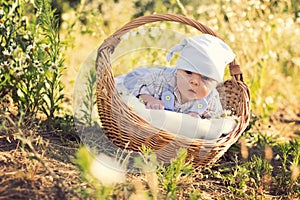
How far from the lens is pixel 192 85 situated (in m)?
3.03

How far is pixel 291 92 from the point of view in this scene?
4934 mm

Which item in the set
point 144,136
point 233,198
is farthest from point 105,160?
point 233,198

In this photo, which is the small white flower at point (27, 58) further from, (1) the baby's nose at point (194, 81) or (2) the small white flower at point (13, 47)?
(1) the baby's nose at point (194, 81)

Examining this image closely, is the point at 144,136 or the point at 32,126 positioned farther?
the point at 32,126

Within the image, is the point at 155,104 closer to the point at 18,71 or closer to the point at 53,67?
the point at 53,67

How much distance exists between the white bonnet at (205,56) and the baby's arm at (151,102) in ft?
0.71

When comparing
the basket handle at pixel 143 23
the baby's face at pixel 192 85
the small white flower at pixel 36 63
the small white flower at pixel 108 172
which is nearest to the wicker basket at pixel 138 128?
the basket handle at pixel 143 23

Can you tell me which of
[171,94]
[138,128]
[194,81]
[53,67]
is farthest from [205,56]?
[53,67]

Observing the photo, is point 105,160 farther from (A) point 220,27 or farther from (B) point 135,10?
(B) point 135,10

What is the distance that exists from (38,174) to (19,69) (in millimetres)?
785

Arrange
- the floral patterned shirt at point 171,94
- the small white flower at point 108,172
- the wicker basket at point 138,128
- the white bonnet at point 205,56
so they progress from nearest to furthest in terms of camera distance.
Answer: the small white flower at point 108,172, the wicker basket at point 138,128, the white bonnet at point 205,56, the floral patterned shirt at point 171,94

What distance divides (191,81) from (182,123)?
0.31m

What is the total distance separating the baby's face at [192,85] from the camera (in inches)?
119

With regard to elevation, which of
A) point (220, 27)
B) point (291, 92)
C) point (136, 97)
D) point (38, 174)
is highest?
point (220, 27)
